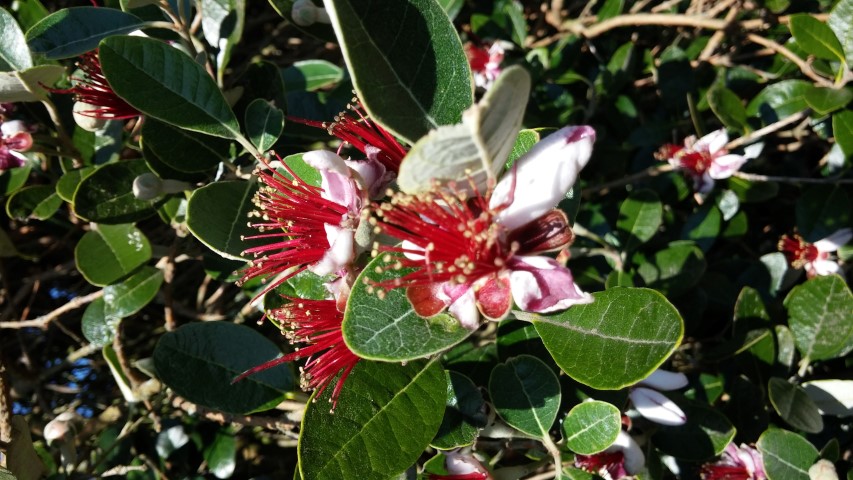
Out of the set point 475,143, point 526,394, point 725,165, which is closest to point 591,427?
point 526,394

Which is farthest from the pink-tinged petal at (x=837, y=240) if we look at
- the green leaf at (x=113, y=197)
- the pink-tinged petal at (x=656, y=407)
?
the green leaf at (x=113, y=197)

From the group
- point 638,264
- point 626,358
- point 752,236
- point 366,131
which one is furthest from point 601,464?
point 752,236

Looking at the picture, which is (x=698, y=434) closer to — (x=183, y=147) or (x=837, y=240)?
(x=837, y=240)

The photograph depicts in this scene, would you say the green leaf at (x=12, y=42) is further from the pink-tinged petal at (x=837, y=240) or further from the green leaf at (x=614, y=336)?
the pink-tinged petal at (x=837, y=240)

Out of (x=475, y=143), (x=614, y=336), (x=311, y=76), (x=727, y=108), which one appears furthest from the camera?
(x=311, y=76)

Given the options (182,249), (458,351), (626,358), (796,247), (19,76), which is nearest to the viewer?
(626,358)

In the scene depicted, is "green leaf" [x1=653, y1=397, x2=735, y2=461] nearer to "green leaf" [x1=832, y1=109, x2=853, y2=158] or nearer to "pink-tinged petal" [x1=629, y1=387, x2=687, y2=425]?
"pink-tinged petal" [x1=629, y1=387, x2=687, y2=425]

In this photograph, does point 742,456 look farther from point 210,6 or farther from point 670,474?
point 210,6
